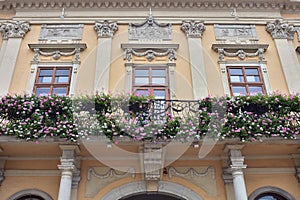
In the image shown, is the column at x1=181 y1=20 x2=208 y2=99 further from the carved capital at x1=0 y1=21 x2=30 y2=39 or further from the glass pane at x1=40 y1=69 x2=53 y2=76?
the carved capital at x1=0 y1=21 x2=30 y2=39

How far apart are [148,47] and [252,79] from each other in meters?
3.46

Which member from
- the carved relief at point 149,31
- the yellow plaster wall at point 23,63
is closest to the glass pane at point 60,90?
the yellow plaster wall at point 23,63

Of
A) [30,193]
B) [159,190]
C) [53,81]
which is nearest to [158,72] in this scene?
[53,81]

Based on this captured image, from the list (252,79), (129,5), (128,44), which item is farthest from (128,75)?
(252,79)

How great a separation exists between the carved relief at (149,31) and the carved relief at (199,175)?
464cm

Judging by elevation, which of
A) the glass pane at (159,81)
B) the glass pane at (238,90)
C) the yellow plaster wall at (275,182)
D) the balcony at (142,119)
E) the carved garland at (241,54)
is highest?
the carved garland at (241,54)

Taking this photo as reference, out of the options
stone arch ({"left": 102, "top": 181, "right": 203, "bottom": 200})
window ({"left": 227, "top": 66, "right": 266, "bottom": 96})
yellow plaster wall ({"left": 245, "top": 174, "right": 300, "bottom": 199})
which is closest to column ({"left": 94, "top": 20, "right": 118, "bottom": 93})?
stone arch ({"left": 102, "top": 181, "right": 203, "bottom": 200})

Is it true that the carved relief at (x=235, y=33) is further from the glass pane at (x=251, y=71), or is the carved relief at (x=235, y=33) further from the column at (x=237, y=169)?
the column at (x=237, y=169)

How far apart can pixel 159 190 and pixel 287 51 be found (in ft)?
20.6

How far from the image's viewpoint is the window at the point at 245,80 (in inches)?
373

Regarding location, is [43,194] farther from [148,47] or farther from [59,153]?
[148,47]

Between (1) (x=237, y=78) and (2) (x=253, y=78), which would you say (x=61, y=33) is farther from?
(2) (x=253, y=78)

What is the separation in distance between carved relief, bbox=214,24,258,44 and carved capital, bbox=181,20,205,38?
21.6 inches

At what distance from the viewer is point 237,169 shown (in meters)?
7.07
